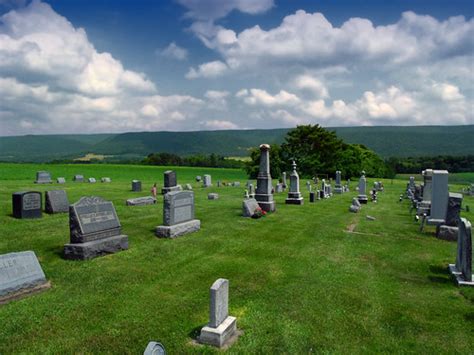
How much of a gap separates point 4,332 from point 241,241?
26.5 feet

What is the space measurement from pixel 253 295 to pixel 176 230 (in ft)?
18.8

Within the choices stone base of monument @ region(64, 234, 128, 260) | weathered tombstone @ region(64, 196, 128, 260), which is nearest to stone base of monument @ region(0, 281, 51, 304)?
stone base of monument @ region(64, 234, 128, 260)

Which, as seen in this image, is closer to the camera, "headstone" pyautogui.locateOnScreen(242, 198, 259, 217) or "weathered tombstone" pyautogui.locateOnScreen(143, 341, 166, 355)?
"weathered tombstone" pyautogui.locateOnScreen(143, 341, 166, 355)

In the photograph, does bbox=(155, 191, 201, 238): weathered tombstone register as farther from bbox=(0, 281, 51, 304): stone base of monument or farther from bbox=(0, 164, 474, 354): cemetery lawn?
bbox=(0, 281, 51, 304): stone base of monument

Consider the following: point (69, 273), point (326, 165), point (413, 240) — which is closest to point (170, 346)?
point (69, 273)

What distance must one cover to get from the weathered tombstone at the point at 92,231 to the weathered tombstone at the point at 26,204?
6.81m

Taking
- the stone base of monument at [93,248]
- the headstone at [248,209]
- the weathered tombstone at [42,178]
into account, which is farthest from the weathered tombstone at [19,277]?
the weathered tombstone at [42,178]

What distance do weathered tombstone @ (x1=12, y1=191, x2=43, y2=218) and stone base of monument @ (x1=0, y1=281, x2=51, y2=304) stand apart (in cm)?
897

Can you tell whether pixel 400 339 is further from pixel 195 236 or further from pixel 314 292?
pixel 195 236

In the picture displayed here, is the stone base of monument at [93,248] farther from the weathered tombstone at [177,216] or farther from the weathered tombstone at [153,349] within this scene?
the weathered tombstone at [153,349]

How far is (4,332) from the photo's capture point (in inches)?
259

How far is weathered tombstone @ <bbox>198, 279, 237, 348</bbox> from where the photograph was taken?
627cm

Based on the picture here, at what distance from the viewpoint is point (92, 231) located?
428 inches

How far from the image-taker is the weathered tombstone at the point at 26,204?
16.0 metres
